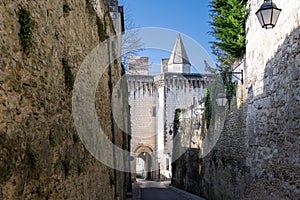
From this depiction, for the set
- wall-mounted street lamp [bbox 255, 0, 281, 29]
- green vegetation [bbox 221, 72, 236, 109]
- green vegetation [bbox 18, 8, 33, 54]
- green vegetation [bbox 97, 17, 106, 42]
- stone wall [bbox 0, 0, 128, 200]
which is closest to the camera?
stone wall [bbox 0, 0, 128, 200]

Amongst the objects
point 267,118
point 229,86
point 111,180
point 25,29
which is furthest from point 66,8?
point 229,86

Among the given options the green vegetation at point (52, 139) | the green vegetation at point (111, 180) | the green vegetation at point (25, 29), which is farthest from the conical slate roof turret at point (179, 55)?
the green vegetation at point (25, 29)

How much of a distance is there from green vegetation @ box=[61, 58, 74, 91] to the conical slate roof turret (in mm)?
34737

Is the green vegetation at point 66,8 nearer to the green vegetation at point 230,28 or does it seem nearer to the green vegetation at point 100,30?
the green vegetation at point 100,30

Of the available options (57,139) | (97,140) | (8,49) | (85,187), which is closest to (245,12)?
(97,140)

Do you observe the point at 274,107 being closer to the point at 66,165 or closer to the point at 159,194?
the point at 66,165

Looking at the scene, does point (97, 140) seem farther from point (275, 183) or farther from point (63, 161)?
point (275, 183)

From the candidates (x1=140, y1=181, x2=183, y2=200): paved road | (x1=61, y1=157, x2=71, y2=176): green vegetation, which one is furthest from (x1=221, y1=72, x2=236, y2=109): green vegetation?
(x1=61, y1=157, x2=71, y2=176): green vegetation

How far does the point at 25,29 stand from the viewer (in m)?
3.47

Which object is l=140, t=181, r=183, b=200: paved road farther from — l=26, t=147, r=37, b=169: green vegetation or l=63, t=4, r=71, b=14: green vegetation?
l=26, t=147, r=37, b=169: green vegetation

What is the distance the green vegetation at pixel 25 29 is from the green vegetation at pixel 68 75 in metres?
1.28

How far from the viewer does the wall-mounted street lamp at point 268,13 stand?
6.37m

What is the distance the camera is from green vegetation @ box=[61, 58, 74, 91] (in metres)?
4.90

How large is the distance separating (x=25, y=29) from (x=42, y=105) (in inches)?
33.4
